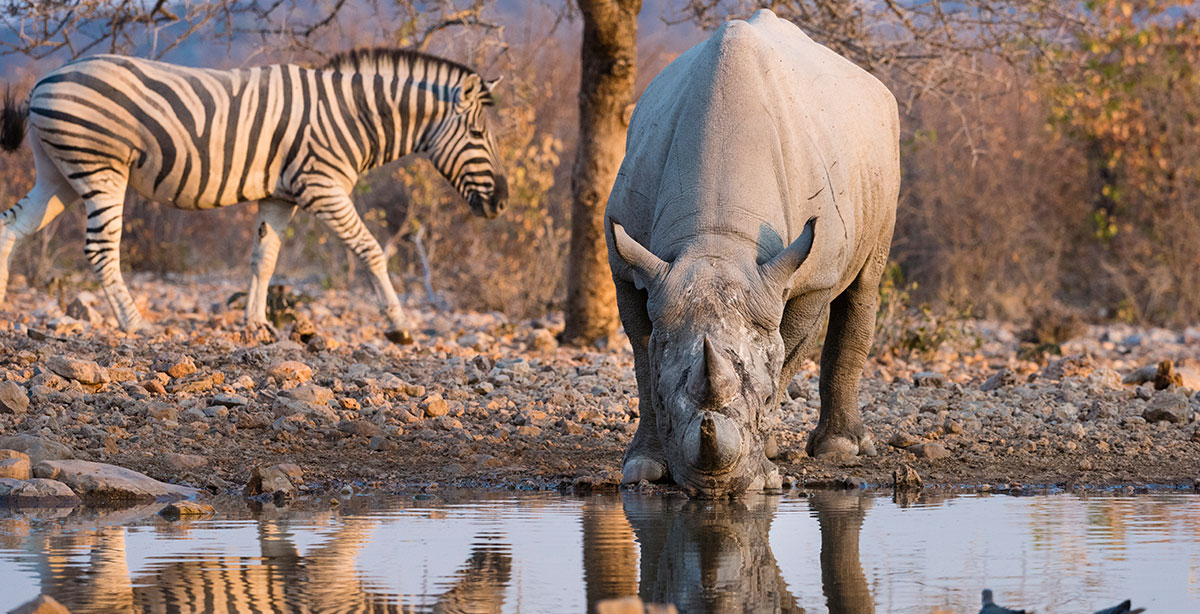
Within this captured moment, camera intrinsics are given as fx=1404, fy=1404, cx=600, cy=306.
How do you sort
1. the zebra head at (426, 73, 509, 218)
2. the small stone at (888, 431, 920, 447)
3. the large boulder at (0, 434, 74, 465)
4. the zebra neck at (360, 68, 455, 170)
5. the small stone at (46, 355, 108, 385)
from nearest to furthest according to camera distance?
the large boulder at (0, 434, 74, 465)
the small stone at (888, 431, 920, 447)
the small stone at (46, 355, 108, 385)
the zebra neck at (360, 68, 455, 170)
the zebra head at (426, 73, 509, 218)

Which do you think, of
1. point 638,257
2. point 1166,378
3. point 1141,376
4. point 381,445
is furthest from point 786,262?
point 1141,376

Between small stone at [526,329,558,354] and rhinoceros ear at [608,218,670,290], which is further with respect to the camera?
small stone at [526,329,558,354]

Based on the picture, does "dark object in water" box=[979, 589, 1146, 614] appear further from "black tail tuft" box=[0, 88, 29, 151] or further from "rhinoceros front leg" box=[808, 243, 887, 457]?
"black tail tuft" box=[0, 88, 29, 151]

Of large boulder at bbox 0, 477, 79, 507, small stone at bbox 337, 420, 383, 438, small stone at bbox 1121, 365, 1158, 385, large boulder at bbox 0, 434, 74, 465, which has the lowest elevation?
large boulder at bbox 0, 477, 79, 507

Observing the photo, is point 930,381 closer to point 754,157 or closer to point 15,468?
point 754,157

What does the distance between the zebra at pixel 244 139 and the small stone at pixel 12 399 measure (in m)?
3.54

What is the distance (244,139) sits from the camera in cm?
1095

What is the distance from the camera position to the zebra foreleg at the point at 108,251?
34.6 ft

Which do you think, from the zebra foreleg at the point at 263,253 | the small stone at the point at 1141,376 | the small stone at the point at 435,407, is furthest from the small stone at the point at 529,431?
the small stone at the point at 1141,376

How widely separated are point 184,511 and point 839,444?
321 centimetres

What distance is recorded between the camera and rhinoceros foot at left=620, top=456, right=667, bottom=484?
5.82 m

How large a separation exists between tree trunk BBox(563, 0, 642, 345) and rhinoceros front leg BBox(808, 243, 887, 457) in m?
4.06

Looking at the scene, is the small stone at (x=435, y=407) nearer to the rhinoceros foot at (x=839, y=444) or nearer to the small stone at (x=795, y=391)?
the rhinoceros foot at (x=839, y=444)

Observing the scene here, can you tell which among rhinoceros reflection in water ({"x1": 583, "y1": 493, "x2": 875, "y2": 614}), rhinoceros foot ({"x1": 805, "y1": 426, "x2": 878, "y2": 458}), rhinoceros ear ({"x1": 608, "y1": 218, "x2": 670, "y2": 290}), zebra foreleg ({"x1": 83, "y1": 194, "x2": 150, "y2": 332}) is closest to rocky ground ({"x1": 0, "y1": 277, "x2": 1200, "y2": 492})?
rhinoceros foot ({"x1": 805, "y1": 426, "x2": 878, "y2": 458})
